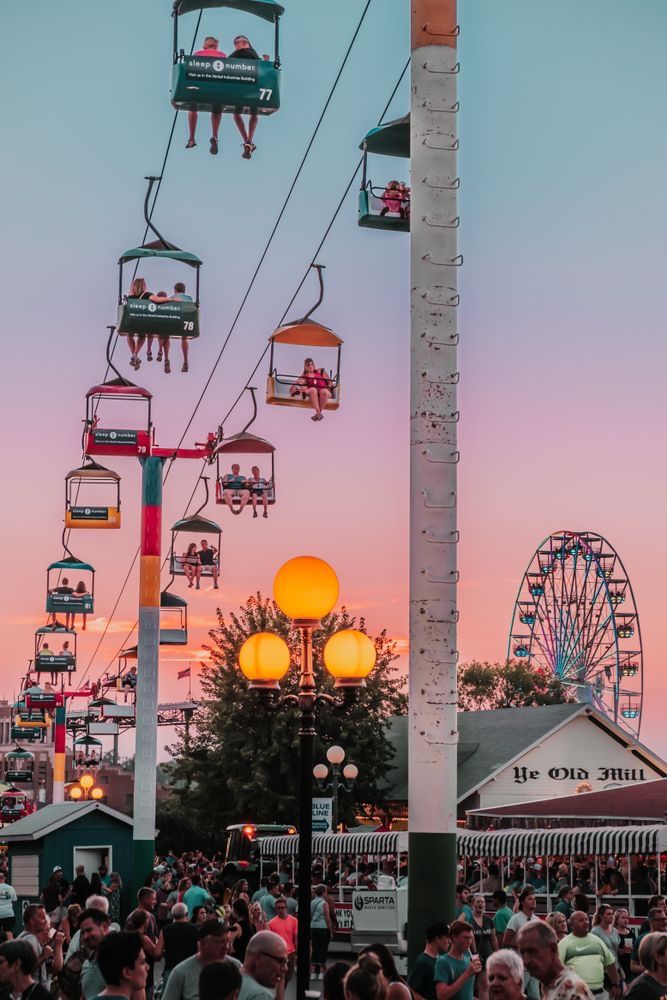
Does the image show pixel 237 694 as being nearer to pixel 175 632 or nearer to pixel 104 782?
pixel 175 632

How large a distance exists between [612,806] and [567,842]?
8936 millimetres

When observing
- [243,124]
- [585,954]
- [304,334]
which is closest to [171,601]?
[304,334]

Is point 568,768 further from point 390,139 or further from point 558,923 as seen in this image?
point 390,139

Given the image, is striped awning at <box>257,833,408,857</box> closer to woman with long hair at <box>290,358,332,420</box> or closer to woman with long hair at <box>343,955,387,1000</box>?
woman with long hair at <box>290,358,332,420</box>

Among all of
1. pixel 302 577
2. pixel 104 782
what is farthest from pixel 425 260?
pixel 104 782

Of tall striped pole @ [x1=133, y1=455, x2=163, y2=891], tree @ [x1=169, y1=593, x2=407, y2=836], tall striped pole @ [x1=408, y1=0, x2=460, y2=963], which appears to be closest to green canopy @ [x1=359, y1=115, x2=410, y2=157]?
tall striped pole @ [x1=408, y1=0, x2=460, y2=963]

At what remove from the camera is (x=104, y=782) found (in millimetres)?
112062

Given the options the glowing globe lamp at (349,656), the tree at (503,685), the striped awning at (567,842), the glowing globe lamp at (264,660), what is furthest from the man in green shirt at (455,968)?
the tree at (503,685)

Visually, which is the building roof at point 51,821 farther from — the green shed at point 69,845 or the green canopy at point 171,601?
the green canopy at point 171,601

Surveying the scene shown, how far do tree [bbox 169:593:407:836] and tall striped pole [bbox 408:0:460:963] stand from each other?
3750 centimetres

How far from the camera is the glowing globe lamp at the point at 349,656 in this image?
1221cm

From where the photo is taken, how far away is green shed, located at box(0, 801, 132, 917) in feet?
105

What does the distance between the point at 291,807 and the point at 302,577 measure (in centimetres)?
3810

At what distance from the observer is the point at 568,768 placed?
5409 centimetres
